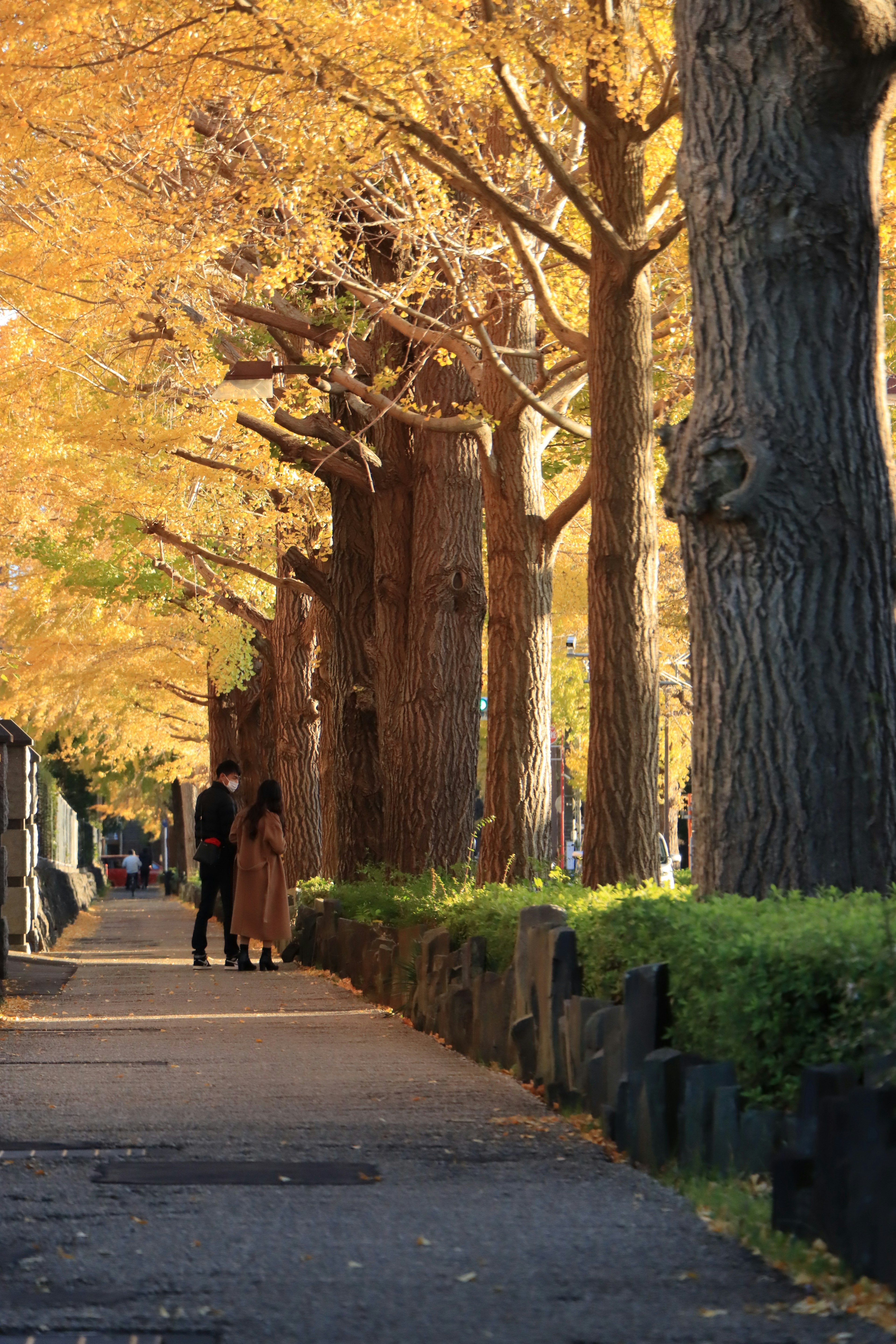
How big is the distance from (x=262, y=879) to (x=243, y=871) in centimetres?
22

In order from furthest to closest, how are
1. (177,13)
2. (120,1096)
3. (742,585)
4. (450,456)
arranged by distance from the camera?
(450,456) < (177,13) < (120,1096) < (742,585)

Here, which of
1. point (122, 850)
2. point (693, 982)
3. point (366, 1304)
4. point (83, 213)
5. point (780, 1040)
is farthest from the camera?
point (122, 850)

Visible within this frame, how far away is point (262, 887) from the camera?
701 inches

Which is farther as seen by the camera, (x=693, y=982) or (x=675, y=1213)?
(x=693, y=982)

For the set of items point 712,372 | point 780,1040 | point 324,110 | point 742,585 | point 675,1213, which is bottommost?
point 675,1213

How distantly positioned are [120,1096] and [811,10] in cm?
522

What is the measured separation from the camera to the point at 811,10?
7.28 m

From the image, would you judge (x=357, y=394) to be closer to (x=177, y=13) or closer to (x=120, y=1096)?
(x=177, y=13)

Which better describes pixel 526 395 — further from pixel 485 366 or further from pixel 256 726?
pixel 256 726

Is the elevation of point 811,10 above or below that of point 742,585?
above

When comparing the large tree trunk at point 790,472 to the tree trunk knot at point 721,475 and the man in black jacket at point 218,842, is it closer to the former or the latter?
the tree trunk knot at point 721,475

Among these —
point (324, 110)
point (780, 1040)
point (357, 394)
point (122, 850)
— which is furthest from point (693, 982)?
point (122, 850)

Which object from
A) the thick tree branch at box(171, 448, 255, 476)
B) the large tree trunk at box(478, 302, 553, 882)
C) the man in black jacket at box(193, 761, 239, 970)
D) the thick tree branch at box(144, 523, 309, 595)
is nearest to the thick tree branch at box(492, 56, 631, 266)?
the large tree trunk at box(478, 302, 553, 882)

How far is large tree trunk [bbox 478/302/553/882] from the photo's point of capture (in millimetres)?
14148
